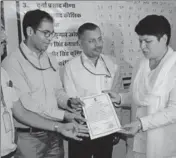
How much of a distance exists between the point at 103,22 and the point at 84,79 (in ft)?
2.31

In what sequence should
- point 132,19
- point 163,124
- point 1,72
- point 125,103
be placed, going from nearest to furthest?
point 1,72 < point 163,124 < point 125,103 < point 132,19

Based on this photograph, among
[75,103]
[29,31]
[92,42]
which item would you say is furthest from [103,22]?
[75,103]

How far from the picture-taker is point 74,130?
1.77 meters

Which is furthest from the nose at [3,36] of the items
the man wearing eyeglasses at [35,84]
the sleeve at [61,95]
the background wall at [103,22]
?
the sleeve at [61,95]

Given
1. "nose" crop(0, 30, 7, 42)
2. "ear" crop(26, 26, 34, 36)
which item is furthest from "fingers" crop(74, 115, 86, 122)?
"nose" crop(0, 30, 7, 42)

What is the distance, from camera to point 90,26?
7.06 ft

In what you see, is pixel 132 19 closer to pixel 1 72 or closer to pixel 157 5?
pixel 157 5

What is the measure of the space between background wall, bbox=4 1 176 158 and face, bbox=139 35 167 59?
0.65m

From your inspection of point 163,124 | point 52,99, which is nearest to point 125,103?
point 163,124

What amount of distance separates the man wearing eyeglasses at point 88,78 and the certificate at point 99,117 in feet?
1.10

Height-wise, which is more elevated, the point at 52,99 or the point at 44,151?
the point at 52,99

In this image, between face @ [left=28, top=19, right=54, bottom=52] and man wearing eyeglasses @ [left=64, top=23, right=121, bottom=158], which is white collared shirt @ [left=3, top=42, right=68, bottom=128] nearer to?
face @ [left=28, top=19, right=54, bottom=52]

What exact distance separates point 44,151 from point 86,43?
91 cm

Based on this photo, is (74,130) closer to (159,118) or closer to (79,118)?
(79,118)
